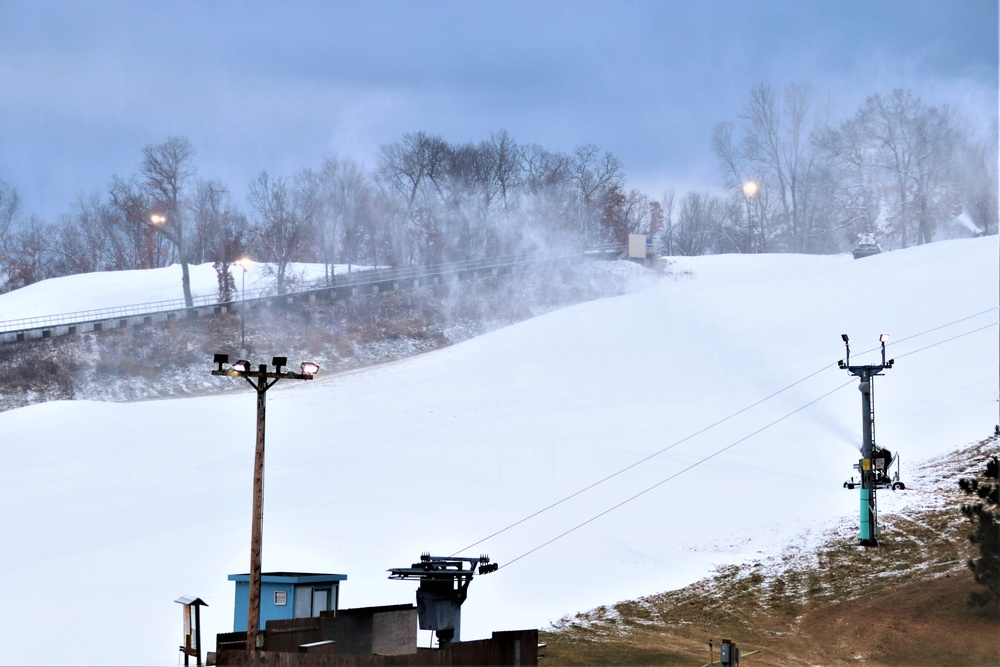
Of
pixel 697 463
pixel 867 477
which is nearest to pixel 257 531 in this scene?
pixel 867 477

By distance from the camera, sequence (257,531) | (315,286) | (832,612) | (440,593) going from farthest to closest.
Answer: (315,286)
(832,612)
(440,593)
(257,531)

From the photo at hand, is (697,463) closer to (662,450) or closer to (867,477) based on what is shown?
(662,450)

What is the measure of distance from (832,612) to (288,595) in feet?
46.4

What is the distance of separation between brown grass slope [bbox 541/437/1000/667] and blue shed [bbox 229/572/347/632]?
17.2 feet

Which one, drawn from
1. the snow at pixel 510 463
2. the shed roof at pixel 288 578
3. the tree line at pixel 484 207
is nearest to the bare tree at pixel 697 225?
the tree line at pixel 484 207

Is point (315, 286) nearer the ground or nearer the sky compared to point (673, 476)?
nearer the sky

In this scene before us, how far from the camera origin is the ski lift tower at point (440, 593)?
21500 mm

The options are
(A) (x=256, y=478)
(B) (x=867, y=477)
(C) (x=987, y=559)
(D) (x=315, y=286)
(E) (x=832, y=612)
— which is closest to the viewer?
(A) (x=256, y=478)

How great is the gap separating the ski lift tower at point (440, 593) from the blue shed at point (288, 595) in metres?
3.65

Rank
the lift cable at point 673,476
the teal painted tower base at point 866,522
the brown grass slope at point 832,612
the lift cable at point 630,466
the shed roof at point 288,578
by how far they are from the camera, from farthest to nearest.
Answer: the lift cable at point 630,466 < the lift cable at point 673,476 < the teal painted tower base at point 866,522 < the brown grass slope at point 832,612 < the shed roof at point 288,578

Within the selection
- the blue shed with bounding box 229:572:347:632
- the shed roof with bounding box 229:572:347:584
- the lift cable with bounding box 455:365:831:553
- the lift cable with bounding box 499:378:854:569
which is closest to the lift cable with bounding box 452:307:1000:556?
the lift cable with bounding box 455:365:831:553

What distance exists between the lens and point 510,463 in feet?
141

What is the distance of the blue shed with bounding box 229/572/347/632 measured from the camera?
24766 millimetres

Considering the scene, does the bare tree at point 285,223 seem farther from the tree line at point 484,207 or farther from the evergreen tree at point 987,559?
the evergreen tree at point 987,559
